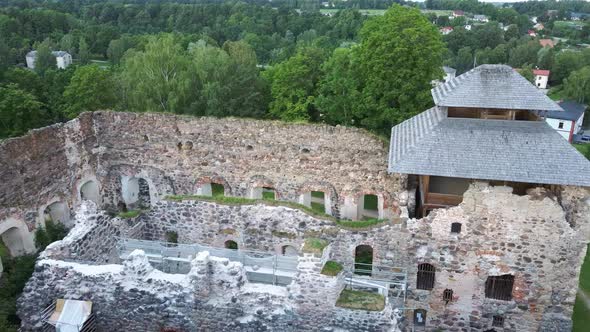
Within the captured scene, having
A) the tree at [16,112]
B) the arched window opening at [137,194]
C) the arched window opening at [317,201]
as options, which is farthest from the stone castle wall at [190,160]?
the tree at [16,112]

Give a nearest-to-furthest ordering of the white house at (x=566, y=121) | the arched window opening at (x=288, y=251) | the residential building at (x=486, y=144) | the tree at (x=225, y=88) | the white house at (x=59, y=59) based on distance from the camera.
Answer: the residential building at (x=486, y=144)
the arched window opening at (x=288, y=251)
the tree at (x=225, y=88)
the white house at (x=566, y=121)
the white house at (x=59, y=59)

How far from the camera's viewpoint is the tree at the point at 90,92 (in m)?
35.5

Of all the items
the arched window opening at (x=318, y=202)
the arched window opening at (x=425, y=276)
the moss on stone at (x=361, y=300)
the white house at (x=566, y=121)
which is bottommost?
the white house at (x=566, y=121)

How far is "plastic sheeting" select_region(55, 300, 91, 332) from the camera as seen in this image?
13.2 meters

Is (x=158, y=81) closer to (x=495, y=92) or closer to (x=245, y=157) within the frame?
(x=245, y=157)

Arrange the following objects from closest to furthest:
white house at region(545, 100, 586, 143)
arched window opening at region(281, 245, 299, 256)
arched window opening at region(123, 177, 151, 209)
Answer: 1. arched window opening at region(281, 245, 299, 256)
2. arched window opening at region(123, 177, 151, 209)
3. white house at region(545, 100, 586, 143)

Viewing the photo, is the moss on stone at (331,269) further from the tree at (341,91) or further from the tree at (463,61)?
the tree at (463,61)

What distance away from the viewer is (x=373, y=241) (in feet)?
51.4

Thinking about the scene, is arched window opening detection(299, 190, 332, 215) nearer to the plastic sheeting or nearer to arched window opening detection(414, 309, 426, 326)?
arched window opening detection(414, 309, 426, 326)

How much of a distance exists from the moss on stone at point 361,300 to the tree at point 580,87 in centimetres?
5622

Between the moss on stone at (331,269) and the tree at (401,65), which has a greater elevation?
the tree at (401,65)

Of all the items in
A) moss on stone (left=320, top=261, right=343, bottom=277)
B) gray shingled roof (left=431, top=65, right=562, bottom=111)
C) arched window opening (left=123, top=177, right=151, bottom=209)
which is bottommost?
arched window opening (left=123, top=177, right=151, bottom=209)

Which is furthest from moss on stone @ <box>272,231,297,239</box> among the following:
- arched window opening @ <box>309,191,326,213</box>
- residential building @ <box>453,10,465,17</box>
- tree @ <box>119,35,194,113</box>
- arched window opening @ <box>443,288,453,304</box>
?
residential building @ <box>453,10,465,17</box>

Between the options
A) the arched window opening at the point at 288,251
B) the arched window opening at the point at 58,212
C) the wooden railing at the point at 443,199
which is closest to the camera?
the wooden railing at the point at 443,199
